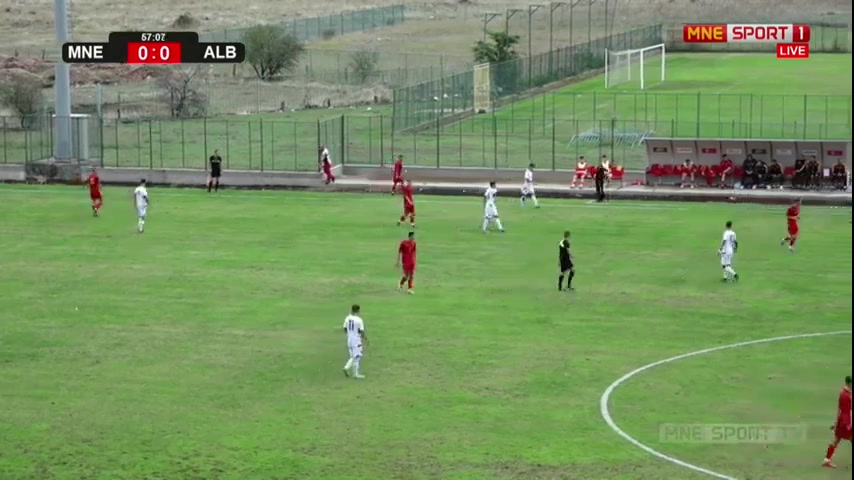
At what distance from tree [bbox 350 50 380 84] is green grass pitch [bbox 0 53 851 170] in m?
14.7

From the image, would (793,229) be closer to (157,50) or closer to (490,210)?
(490,210)

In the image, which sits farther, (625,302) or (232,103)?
(232,103)

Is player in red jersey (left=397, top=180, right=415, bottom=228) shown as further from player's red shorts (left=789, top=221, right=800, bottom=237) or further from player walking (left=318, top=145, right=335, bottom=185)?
player's red shorts (left=789, top=221, right=800, bottom=237)

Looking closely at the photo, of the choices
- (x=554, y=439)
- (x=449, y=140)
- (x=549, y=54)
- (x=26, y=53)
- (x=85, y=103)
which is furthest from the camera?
(x=26, y=53)

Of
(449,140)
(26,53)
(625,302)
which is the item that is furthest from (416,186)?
(26,53)

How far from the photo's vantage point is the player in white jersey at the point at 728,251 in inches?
1603

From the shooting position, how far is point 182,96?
304 ft

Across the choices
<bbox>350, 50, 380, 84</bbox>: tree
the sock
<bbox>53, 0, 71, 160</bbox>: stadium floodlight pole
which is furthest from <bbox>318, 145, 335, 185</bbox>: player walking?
<bbox>350, 50, 380, 84</bbox>: tree

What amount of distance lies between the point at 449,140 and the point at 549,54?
84.5 ft

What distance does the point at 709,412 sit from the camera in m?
28.8

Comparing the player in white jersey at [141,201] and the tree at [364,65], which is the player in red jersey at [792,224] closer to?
the player in white jersey at [141,201]

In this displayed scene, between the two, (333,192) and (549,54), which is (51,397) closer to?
(333,192)

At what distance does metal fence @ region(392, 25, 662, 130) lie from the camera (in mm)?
81750

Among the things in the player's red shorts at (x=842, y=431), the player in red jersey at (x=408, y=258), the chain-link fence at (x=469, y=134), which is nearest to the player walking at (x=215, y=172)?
the chain-link fence at (x=469, y=134)
